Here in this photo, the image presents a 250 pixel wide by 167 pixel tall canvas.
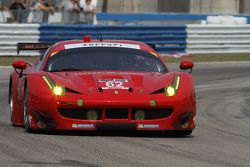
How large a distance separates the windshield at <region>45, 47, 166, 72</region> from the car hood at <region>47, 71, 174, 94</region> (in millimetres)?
328

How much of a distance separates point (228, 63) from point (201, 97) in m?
8.56

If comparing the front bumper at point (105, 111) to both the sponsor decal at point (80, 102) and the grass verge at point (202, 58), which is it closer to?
the sponsor decal at point (80, 102)

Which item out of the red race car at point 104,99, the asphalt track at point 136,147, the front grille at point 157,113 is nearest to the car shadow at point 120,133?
the asphalt track at point 136,147

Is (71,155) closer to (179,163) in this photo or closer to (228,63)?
(179,163)

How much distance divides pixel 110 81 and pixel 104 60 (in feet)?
3.23

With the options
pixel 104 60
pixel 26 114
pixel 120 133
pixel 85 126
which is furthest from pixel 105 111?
pixel 104 60

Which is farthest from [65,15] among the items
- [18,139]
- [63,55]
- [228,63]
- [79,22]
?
[18,139]

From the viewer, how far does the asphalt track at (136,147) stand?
7.27 m

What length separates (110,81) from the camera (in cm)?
929

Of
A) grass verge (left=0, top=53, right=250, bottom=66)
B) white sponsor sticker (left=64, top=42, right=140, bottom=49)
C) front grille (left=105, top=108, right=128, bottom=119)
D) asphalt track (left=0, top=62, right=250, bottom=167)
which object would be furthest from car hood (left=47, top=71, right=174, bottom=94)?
grass verge (left=0, top=53, right=250, bottom=66)

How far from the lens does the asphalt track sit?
23.9ft

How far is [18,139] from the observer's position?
8.77 m

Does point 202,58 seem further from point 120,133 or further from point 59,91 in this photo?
point 59,91

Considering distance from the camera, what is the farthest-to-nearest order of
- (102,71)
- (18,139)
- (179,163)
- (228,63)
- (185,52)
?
(185,52)
(228,63)
(102,71)
(18,139)
(179,163)
